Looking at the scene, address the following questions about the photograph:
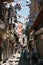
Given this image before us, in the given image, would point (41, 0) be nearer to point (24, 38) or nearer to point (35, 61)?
point (35, 61)

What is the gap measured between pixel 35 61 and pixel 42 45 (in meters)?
1.92

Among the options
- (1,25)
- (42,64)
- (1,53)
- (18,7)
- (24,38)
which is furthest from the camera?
(24,38)

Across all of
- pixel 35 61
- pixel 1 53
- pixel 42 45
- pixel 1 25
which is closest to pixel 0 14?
pixel 1 25

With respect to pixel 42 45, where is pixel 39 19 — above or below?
above

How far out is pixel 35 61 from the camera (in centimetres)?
1378

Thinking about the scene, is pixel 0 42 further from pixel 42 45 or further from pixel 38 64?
pixel 38 64

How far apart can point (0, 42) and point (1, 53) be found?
1303mm

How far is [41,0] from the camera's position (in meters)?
16.3

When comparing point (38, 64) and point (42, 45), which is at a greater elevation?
point (42, 45)

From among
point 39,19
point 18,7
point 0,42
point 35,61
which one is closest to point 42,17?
point 39,19

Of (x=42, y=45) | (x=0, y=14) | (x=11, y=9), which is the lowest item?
(x=42, y=45)

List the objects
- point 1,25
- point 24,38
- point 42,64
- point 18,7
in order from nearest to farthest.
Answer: point 42,64 → point 1,25 → point 18,7 → point 24,38

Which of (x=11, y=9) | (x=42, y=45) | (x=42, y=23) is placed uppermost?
(x=11, y=9)

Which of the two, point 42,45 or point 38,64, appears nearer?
point 38,64
